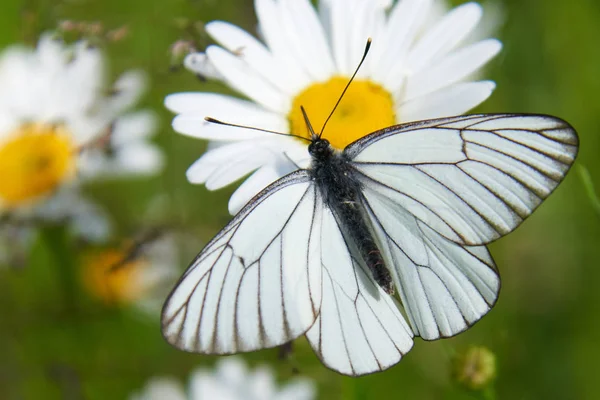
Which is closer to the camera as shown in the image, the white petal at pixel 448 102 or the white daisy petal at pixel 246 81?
the white petal at pixel 448 102

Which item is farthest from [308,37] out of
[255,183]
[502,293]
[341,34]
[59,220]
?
[502,293]

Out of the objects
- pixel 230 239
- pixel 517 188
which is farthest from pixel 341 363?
pixel 517 188

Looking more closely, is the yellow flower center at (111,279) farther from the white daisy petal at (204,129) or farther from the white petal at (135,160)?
the white daisy petal at (204,129)

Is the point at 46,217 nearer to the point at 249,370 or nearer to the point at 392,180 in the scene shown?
the point at 249,370

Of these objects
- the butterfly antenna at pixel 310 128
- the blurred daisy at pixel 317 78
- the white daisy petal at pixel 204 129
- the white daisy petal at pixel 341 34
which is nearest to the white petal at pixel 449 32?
the blurred daisy at pixel 317 78

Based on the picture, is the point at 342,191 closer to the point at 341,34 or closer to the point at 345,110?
the point at 345,110

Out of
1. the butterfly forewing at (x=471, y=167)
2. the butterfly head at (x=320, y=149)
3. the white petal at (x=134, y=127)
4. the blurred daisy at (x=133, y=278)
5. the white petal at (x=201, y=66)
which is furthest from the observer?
the blurred daisy at (x=133, y=278)

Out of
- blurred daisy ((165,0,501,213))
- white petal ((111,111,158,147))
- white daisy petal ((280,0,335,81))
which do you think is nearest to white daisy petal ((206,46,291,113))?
blurred daisy ((165,0,501,213))
